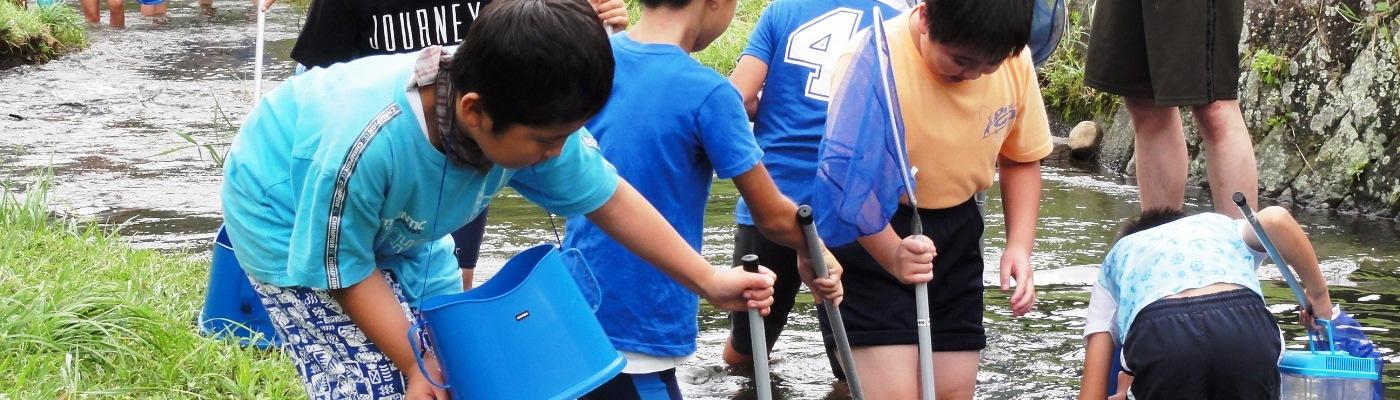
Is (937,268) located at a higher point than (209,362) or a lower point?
higher

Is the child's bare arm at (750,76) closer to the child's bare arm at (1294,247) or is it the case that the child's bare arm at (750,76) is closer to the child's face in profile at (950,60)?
the child's face in profile at (950,60)

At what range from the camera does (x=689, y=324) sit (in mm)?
2938

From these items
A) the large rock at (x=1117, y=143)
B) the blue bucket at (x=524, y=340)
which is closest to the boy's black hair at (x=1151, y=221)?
the blue bucket at (x=524, y=340)

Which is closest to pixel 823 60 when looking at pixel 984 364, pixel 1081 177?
pixel 984 364

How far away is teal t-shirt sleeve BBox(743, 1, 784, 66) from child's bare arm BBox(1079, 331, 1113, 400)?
1.03 metres

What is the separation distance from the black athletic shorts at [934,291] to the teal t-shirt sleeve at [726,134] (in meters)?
0.71

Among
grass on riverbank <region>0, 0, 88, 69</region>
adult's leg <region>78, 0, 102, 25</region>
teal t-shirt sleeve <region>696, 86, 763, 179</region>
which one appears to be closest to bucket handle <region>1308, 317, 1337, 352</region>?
teal t-shirt sleeve <region>696, 86, 763, 179</region>

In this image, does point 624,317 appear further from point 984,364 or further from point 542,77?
point 984,364

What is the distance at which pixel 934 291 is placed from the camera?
347cm

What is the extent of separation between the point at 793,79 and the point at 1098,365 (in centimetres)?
99

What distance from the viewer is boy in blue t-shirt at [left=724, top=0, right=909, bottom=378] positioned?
11.8ft

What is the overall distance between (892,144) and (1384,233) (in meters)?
3.67

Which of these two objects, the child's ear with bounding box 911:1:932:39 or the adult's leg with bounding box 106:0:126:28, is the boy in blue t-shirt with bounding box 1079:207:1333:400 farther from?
the adult's leg with bounding box 106:0:126:28

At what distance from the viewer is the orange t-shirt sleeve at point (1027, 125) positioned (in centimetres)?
343
